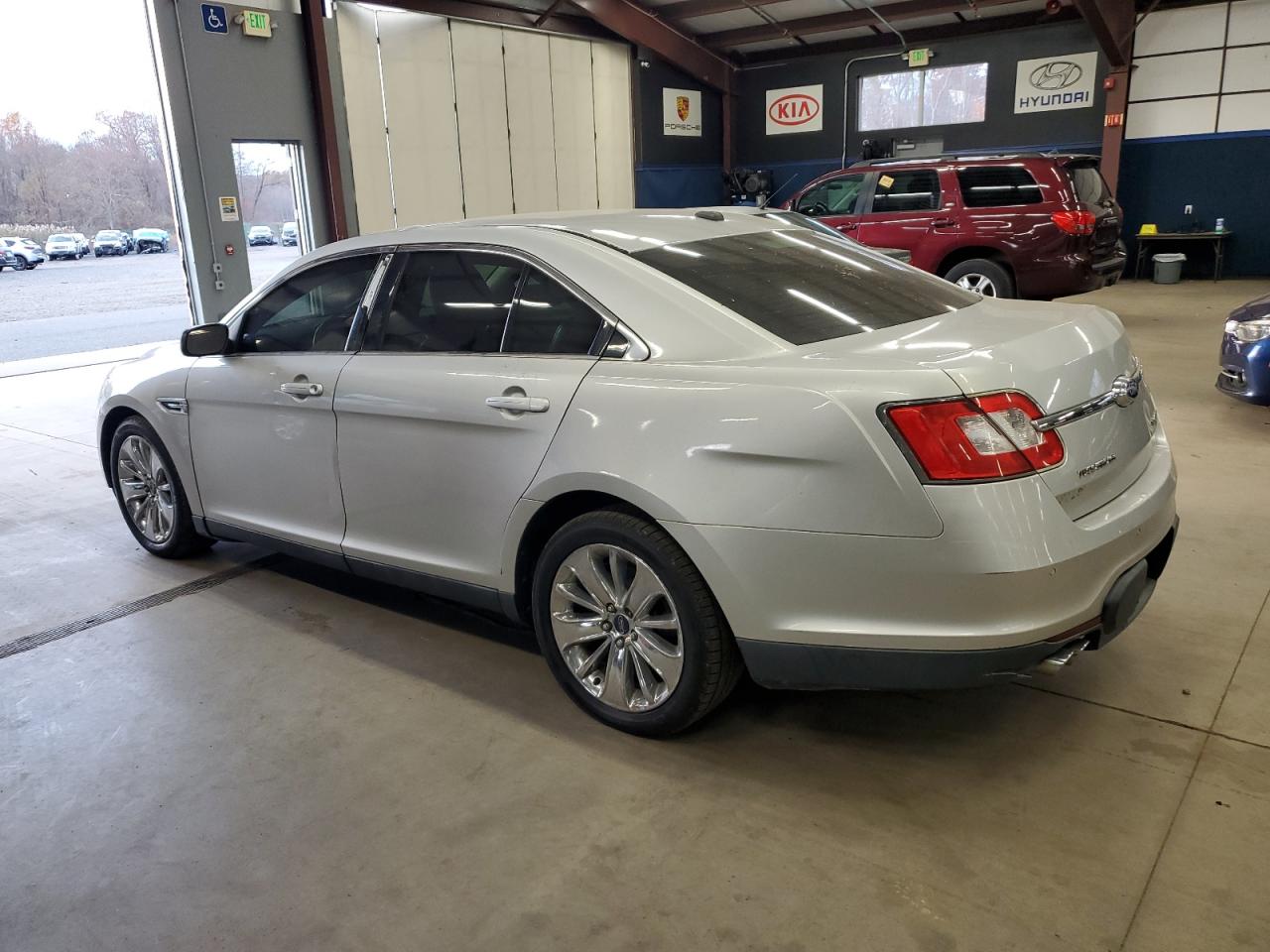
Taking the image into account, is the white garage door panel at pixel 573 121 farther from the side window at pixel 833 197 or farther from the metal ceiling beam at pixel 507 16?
the side window at pixel 833 197

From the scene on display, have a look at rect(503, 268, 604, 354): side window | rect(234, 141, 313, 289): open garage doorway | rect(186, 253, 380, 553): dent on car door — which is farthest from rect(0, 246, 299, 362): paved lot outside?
rect(503, 268, 604, 354): side window

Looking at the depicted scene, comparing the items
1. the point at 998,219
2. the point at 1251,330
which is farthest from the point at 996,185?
the point at 1251,330

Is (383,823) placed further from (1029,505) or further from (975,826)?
(1029,505)

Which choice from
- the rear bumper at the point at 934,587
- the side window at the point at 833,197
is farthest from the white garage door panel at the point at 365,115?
the rear bumper at the point at 934,587

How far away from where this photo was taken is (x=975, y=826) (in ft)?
7.73

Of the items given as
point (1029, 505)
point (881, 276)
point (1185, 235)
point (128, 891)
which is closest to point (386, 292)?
point (881, 276)

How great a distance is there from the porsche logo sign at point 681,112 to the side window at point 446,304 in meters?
16.3

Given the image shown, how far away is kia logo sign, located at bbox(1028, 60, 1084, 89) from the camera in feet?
52.7

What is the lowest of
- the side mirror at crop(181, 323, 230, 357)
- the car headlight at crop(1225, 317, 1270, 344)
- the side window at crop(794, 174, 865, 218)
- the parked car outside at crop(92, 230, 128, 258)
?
the car headlight at crop(1225, 317, 1270, 344)

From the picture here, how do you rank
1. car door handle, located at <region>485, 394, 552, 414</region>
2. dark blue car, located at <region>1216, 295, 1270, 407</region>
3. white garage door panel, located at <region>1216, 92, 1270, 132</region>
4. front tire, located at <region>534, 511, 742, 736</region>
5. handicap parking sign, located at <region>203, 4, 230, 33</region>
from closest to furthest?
1. front tire, located at <region>534, 511, 742, 736</region>
2. car door handle, located at <region>485, 394, 552, 414</region>
3. dark blue car, located at <region>1216, 295, 1270, 407</region>
4. handicap parking sign, located at <region>203, 4, 230, 33</region>
5. white garage door panel, located at <region>1216, 92, 1270, 132</region>

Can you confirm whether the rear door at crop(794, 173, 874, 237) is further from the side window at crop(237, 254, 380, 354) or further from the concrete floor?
the side window at crop(237, 254, 380, 354)

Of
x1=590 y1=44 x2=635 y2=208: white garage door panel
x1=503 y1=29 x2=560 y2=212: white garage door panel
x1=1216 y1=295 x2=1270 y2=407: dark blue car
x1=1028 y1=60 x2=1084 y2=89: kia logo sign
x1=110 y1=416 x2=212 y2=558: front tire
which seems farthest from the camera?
x1=590 y1=44 x2=635 y2=208: white garage door panel

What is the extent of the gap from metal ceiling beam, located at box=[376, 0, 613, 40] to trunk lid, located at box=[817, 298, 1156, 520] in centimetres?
1237

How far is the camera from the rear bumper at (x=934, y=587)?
2172 millimetres
